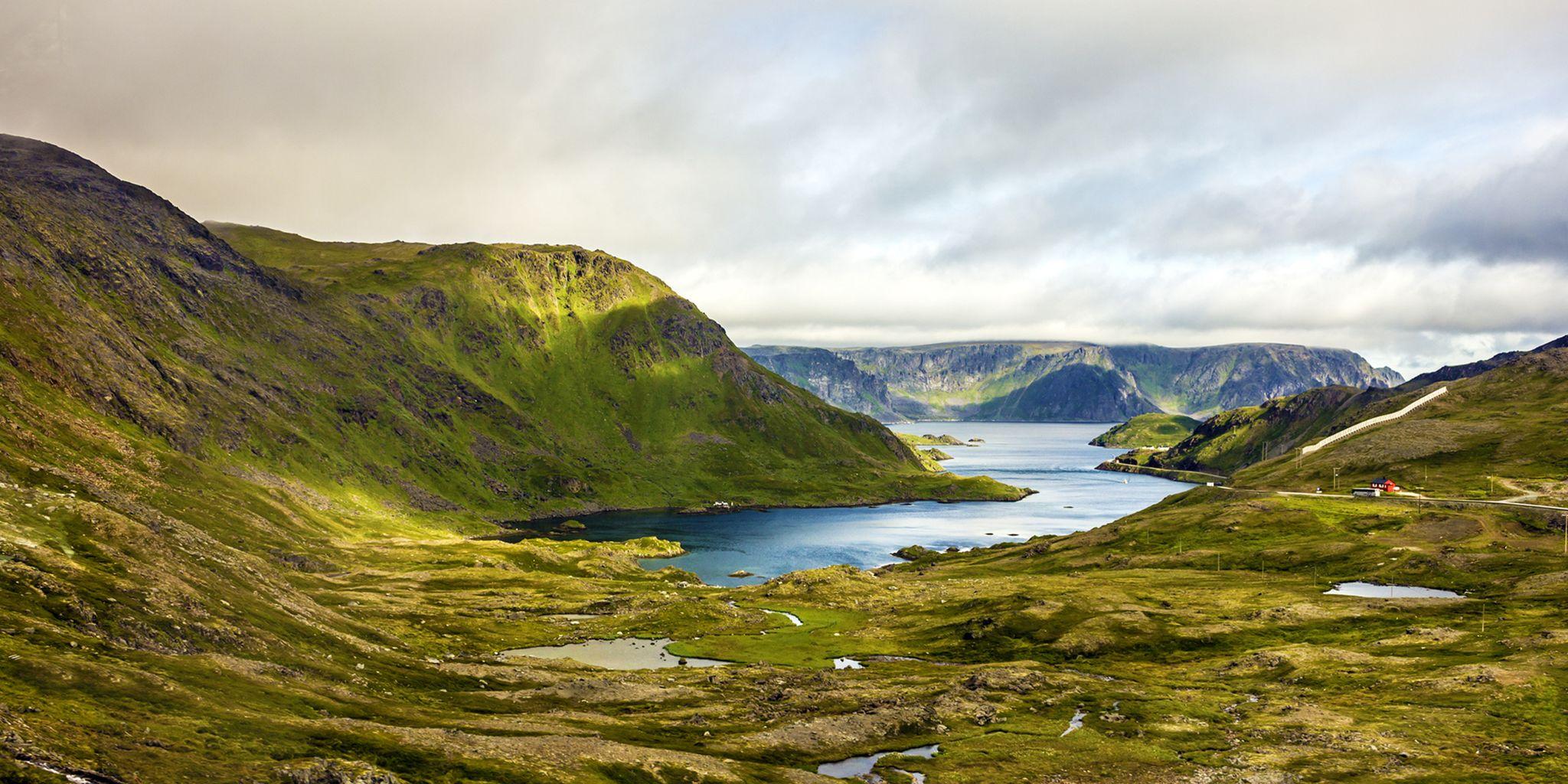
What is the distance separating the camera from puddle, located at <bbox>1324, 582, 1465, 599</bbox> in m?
140

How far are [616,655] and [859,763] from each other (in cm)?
6222

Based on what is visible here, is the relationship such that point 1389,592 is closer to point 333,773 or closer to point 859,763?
point 859,763

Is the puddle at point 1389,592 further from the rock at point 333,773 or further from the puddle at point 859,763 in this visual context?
the rock at point 333,773

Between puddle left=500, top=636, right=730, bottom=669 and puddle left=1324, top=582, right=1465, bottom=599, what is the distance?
107 metres

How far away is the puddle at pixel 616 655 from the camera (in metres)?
131

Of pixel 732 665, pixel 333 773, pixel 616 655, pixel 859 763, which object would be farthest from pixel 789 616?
pixel 333 773

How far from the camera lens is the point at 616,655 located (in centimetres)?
13838

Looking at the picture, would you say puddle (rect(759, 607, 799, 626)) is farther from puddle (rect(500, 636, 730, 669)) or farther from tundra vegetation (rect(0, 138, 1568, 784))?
puddle (rect(500, 636, 730, 669))

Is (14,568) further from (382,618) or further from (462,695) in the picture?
(382,618)

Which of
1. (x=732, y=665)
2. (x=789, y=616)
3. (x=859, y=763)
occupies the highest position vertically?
(x=859, y=763)

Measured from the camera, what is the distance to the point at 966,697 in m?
106

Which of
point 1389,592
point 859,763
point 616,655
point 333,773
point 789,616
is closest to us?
point 333,773

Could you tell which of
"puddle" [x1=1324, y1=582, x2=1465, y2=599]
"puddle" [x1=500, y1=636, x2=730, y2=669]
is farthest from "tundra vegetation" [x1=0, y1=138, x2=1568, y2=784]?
"puddle" [x1=500, y1=636, x2=730, y2=669]

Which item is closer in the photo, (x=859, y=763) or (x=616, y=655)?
(x=859, y=763)
